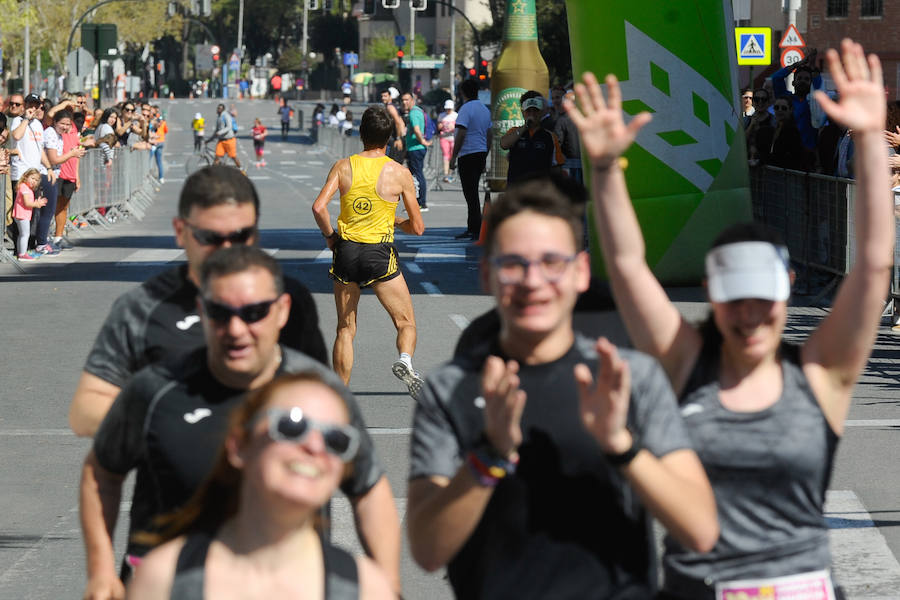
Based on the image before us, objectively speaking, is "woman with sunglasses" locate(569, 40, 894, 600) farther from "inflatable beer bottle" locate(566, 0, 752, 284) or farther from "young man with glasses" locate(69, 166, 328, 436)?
"inflatable beer bottle" locate(566, 0, 752, 284)

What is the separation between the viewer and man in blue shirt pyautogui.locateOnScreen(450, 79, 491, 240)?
22.9 metres

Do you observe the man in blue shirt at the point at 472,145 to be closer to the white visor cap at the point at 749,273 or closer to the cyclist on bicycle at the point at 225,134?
the cyclist on bicycle at the point at 225,134

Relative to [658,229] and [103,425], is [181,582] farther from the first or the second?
[658,229]

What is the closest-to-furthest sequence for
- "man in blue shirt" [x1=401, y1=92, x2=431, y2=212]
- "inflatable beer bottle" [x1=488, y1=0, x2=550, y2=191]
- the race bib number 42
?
the race bib number 42 < "inflatable beer bottle" [x1=488, y1=0, x2=550, y2=191] < "man in blue shirt" [x1=401, y1=92, x2=431, y2=212]

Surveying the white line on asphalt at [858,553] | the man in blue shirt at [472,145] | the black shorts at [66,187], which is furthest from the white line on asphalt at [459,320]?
the black shorts at [66,187]

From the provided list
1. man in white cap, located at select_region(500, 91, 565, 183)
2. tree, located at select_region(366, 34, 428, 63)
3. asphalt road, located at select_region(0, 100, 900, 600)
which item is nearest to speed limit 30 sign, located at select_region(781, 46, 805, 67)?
asphalt road, located at select_region(0, 100, 900, 600)

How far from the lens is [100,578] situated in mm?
3992

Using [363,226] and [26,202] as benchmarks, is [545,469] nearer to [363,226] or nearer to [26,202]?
[363,226]

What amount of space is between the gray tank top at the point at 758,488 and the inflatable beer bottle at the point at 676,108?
12.7 m

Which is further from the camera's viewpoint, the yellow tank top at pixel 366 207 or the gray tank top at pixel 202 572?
the yellow tank top at pixel 366 207

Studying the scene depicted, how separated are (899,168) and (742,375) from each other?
31.4ft

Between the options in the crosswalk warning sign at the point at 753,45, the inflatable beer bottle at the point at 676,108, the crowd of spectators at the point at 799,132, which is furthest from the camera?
the crosswalk warning sign at the point at 753,45

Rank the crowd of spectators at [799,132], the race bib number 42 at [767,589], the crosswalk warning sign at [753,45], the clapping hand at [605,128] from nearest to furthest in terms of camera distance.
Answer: the clapping hand at [605,128] < the race bib number 42 at [767,589] < the crowd of spectators at [799,132] < the crosswalk warning sign at [753,45]

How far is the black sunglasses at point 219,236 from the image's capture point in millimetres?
4348
